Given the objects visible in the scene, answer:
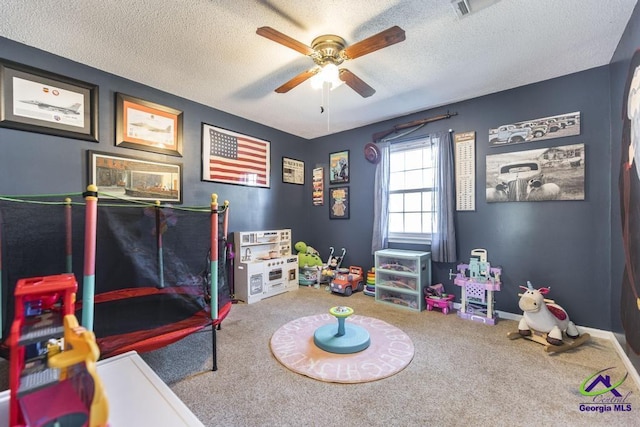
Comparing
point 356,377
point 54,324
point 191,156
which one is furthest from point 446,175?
point 54,324

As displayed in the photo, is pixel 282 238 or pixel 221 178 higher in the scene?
pixel 221 178

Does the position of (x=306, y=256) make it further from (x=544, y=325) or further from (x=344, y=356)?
(x=544, y=325)

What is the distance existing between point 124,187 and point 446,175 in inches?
145

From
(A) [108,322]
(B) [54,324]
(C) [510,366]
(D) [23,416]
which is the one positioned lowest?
(C) [510,366]

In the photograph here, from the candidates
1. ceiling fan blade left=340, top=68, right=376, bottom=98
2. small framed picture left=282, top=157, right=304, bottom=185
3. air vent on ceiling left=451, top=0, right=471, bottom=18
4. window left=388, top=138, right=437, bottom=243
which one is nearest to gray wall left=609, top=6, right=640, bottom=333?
air vent on ceiling left=451, top=0, right=471, bottom=18

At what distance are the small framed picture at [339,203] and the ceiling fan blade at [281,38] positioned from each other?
106 inches

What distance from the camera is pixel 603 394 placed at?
68.5 inches

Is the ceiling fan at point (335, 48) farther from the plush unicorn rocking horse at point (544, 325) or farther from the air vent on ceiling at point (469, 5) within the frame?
the plush unicorn rocking horse at point (544, 325)

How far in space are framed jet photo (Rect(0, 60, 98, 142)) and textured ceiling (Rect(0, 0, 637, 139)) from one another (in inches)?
9.7

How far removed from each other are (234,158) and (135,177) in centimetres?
127

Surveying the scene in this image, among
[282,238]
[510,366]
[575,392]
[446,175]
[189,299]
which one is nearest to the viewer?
[575,392]

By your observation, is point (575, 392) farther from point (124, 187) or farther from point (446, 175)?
point (124, 187)

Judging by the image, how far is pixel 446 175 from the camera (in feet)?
11.1

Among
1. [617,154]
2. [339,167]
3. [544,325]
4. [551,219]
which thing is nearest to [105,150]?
[339,167]
